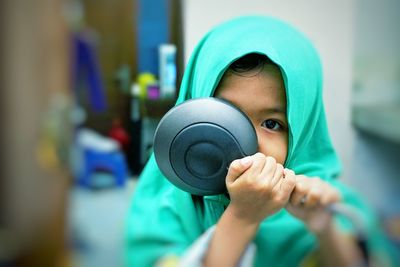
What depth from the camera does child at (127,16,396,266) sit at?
1.47 ft

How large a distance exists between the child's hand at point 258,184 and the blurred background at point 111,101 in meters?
0.09

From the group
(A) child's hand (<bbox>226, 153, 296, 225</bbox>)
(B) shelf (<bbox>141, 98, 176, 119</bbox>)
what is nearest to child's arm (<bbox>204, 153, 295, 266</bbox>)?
(A) child's hand (<bbox>226, 153, 296, 225</bbox>)

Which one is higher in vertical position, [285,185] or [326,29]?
[326,29]

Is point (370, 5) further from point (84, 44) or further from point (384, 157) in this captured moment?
point (84, 44)

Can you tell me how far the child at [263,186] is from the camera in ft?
1.47

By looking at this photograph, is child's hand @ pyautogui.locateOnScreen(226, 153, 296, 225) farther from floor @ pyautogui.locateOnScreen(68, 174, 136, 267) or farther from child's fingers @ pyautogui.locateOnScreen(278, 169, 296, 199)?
floor @ pyautogui.locateOnScreen(68, 174, 136, 267)

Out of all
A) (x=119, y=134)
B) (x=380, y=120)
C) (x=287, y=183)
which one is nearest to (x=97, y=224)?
(x=119, y=134)

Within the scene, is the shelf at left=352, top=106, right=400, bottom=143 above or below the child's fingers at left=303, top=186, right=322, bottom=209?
above

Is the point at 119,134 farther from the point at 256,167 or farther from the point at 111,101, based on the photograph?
the point at 256,167

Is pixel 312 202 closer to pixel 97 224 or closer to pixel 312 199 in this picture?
pixel 312 199

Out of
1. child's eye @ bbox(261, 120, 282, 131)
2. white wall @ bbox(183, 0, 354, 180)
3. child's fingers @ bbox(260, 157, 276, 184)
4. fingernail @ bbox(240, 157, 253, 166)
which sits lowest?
child's fingers @ bbox(260, 157, 276, 184)

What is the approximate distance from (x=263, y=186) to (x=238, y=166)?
3 cm

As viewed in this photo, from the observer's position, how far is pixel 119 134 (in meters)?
0.48

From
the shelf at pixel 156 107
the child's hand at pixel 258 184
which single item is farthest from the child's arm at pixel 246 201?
the shelf at pixel 156 107
